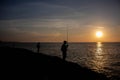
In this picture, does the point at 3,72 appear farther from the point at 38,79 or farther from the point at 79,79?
the point at 79,79

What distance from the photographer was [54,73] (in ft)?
48.3

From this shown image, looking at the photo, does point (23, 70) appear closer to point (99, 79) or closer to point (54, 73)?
point (54, 73)

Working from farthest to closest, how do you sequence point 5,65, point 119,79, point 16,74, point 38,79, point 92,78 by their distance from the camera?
point 119,79 < point 92,78 < point 5,65 < point 16,74 < point 38,79

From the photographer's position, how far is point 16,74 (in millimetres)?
12555

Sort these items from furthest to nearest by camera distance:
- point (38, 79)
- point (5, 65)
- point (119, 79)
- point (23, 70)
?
1. point (119, 79)
2. point (5, 65)
3. point (23, 70)
4. point (38, 79)

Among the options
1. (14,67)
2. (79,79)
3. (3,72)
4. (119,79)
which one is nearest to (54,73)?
(79,79)

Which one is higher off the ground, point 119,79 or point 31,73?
point 31,73

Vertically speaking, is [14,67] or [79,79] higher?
[14,67]

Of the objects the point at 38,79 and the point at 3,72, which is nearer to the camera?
the point at 38,79

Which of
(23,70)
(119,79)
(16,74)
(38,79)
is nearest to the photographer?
(38,79)

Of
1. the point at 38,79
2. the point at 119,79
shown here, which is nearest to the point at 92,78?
the point at 119,79

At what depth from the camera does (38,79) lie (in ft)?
37.4

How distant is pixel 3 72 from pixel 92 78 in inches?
297

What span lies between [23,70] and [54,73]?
2.51 m
